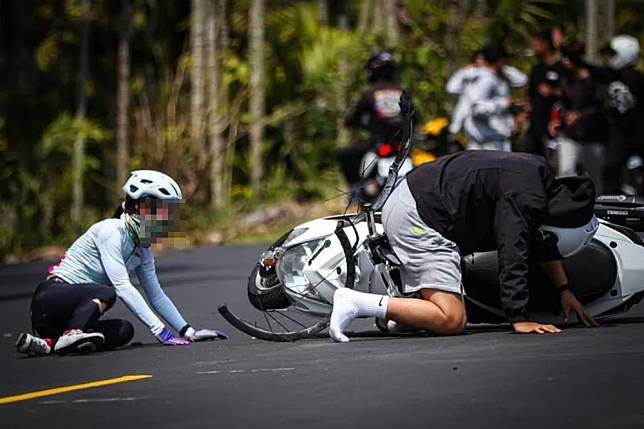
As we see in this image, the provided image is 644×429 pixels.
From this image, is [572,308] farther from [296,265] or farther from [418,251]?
[296,265]

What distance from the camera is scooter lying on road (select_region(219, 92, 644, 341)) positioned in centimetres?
1004

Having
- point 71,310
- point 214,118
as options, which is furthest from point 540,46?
point 71,310

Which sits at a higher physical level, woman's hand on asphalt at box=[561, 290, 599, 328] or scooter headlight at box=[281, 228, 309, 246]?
scooter headlight at box=[281, 228, 309, 246]

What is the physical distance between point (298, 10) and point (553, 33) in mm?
11124

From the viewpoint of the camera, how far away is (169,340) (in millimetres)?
10195

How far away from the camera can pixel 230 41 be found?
31.4 meters

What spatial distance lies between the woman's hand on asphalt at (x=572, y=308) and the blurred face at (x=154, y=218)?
241 centimetres

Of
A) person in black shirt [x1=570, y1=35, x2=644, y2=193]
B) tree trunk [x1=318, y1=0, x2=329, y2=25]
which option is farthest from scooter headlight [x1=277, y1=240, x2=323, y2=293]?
tree trunk [x1=318, y1=0, x2=329, y2=25]

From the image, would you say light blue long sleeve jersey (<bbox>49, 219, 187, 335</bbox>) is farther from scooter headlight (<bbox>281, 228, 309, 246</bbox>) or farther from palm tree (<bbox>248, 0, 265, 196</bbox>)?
palm tree (<bbox>248, 0, 265, 196</bbox>)

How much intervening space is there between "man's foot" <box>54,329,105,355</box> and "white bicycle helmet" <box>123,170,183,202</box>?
863 millimetres

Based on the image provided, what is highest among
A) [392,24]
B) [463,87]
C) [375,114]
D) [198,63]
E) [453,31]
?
[392,24]

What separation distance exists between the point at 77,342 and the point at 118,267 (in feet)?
1.71

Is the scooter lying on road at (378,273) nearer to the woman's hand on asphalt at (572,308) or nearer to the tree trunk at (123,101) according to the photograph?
the woman's hand on asphalt at (572,308)

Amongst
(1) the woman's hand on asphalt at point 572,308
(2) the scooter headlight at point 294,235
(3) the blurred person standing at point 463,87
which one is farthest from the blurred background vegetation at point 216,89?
(1) the woman's hand on asphalt at point 572,308
